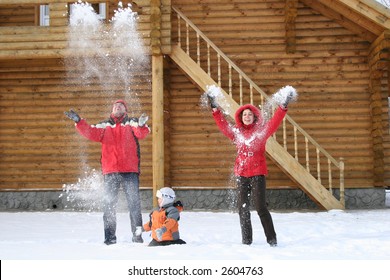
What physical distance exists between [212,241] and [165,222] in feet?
2.95

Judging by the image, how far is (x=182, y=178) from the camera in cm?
1076

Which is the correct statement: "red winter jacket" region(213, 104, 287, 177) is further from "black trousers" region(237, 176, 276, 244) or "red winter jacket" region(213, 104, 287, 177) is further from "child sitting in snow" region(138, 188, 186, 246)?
"child sitting in snow" region(138, 188, 186, 246)

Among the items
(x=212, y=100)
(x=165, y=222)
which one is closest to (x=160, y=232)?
(x=165, y=222)

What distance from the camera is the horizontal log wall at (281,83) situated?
1050 cm

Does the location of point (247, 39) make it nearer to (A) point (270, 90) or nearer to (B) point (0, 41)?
(A) point (270, 90)

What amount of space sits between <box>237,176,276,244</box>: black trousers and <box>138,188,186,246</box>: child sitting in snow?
2.34 ft

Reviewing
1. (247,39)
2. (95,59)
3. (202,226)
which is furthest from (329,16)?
(202,226)

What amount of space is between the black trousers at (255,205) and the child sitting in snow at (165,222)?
0.71m

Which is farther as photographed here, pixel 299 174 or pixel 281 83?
pixel 281 83

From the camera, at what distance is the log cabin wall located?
1099cm

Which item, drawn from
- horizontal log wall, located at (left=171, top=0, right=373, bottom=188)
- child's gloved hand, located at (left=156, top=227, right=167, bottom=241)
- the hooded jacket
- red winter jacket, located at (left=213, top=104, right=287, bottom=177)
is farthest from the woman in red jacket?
horizontal log wall, located at (left=171, top=0, right=373, bottom=188)

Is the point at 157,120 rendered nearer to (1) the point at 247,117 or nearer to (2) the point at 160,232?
(1) the point at 247,117

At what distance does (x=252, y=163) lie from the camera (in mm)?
4727

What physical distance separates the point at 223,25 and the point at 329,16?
255 cm
